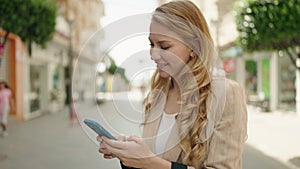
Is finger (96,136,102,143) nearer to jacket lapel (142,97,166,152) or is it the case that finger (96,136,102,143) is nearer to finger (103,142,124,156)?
finger (103,142,124,156)

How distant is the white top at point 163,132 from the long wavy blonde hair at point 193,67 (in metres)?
0.08

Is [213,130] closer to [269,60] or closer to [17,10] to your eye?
[17,10]

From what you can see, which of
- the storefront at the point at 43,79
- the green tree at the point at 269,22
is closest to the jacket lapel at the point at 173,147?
the green tree at the point at 269,22

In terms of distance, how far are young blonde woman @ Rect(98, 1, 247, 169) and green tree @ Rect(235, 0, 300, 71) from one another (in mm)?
7230

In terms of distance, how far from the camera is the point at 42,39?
424 inches

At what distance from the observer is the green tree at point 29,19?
911cm

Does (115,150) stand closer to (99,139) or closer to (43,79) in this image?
(99,139)

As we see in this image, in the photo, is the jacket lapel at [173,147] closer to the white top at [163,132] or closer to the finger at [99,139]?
the white top at [163,132]

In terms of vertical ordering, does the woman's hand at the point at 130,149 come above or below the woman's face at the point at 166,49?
below

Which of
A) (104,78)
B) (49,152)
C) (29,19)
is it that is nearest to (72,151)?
(49,152)

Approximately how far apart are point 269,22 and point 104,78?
759cm

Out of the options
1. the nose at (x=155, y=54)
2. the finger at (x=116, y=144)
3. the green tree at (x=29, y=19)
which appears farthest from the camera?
the green tree at (x=29, y=19)

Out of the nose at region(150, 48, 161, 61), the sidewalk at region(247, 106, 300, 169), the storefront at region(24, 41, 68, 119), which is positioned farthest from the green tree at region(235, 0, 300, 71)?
the storefront at region(24, 41, 68, 119)

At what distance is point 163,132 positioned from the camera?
1.46 meters
